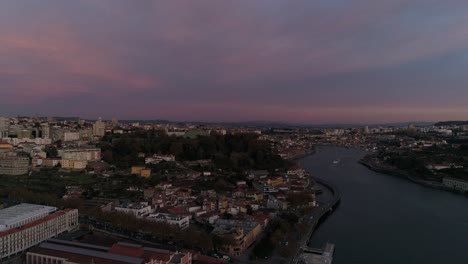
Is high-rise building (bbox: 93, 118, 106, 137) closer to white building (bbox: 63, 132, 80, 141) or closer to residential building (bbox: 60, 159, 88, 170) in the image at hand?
white building (bbox: 63, 132, 80, 141)

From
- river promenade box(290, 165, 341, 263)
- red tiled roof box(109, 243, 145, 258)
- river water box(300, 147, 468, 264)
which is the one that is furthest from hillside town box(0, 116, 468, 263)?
river water box(300, 147, 468, 264)

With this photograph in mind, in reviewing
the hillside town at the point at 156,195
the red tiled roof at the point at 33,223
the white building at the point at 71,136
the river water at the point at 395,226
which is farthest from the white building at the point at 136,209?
the white building at the point at 71,136

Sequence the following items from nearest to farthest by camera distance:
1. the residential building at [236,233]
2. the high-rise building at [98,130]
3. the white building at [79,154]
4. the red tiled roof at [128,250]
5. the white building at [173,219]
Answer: the red tiled roof at [128,250] < the residential building at [236,233] < the white building at [173,219] < the white building at [79,154] < the high-rise building at [98,130]

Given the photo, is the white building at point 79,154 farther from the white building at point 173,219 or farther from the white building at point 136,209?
the white building at point 173,219

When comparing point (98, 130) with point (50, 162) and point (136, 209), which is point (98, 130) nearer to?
A: point (50, 162)

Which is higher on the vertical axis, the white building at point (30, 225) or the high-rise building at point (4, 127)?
the high-rise building at point (4, 127)

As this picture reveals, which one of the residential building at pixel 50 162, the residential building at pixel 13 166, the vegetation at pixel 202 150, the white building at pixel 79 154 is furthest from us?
the vegetation at pixel 202 150

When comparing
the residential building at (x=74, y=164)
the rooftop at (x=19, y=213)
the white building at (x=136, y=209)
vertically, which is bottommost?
the white building at (x=136, y=209)

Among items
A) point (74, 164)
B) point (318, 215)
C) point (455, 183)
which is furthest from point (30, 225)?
point (455, 183)
